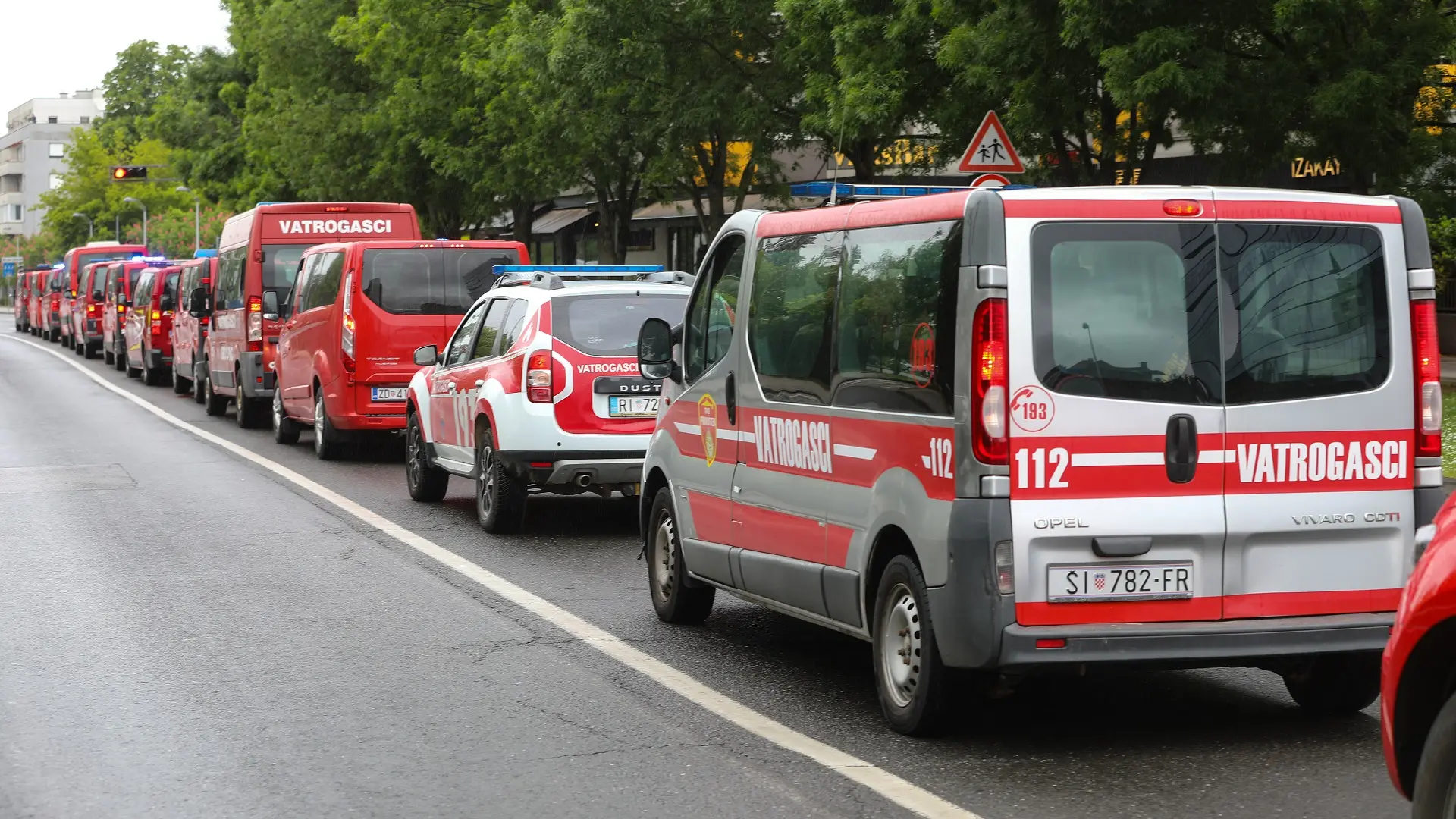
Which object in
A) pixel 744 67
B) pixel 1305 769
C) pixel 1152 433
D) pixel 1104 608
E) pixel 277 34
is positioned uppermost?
pixel 277 34

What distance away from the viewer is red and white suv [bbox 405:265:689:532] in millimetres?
12742

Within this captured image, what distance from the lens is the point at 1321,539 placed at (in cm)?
670

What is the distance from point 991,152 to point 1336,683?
30.8 feet

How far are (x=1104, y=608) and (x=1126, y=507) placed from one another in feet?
1.10

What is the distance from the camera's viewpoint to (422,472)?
49.7 feet

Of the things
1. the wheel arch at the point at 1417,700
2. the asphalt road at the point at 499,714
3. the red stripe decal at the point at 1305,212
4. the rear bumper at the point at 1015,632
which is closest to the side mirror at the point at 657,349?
the asphalt road at the point at 499,714

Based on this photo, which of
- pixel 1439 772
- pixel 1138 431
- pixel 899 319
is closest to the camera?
pixel 1439 772

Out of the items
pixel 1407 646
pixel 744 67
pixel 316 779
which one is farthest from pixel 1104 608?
pixel 744 67

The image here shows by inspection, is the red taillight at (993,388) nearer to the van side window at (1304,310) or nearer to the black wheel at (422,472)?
the van side window at (1304,310)

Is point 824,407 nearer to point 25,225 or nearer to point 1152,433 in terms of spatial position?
point 1152,433

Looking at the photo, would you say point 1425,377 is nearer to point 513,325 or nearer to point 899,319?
point 899,319

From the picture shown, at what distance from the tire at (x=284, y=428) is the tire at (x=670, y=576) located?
11.9m

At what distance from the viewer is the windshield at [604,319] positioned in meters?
12.9

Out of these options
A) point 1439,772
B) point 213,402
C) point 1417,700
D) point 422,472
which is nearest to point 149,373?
point 213,402
